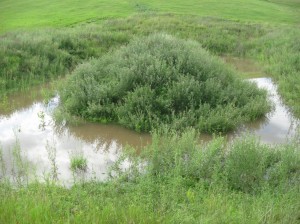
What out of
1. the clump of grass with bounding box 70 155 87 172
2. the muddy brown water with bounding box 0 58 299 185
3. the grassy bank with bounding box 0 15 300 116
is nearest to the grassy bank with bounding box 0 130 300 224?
the clump of grass with bounding box 70 155 87 172

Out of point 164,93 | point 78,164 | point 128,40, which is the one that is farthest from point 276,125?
point 128,40

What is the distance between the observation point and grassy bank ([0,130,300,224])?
16.1 ft

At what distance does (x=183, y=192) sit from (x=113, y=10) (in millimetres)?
24655

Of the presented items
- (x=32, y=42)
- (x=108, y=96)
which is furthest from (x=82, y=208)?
(x=32, y=42)

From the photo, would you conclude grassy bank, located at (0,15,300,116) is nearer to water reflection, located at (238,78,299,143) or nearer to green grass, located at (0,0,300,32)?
water reflection, located at (238,78,299,143)

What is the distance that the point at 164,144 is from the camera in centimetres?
782

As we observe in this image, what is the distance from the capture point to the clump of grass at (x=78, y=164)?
26.7ft

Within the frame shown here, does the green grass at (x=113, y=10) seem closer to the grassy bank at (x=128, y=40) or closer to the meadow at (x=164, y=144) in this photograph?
the meadow at (x=164, y=144)

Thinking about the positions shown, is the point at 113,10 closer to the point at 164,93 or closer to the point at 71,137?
the point at 164,93

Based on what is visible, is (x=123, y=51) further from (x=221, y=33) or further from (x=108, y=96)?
(x=221, y=33)

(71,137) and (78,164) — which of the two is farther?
(71,137)

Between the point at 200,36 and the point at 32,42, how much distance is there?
983 centimetres

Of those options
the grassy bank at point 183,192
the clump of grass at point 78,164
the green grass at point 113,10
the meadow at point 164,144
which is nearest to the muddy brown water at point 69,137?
the clump of grass at point 78,164

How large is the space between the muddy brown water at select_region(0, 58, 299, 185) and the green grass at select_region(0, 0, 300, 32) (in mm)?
14294
